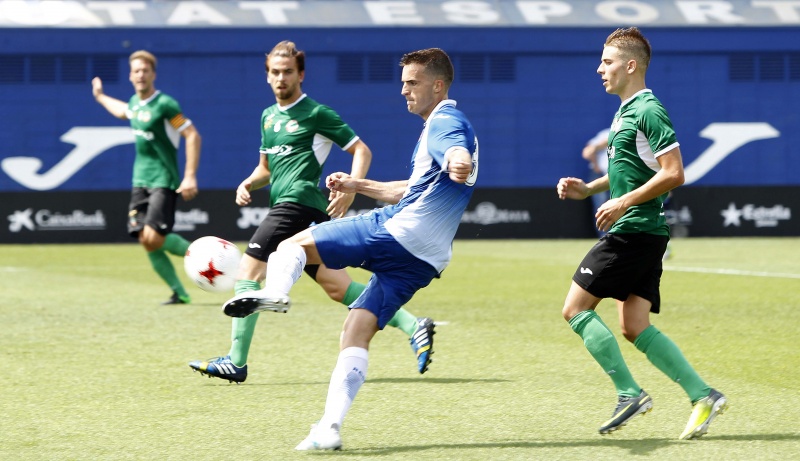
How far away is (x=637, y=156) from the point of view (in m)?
6.05

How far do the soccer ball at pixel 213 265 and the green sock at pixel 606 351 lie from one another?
2.10 m

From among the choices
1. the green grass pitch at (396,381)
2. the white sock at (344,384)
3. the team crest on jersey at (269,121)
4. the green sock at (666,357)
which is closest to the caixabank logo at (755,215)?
the green grass pitch at (396,381)

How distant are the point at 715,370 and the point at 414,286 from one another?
10.5 ft

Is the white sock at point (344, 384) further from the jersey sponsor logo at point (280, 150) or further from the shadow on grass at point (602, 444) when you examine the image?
the jersey sponsor logo at point (280, 150)

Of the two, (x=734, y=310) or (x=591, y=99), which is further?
(x=591, y=99)

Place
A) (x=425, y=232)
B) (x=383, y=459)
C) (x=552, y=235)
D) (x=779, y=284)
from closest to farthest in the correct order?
(x=383, y=459) → (x=425, y=232) → (x=779, y=284) → (x=552, y=235)

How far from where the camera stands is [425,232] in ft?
19.2

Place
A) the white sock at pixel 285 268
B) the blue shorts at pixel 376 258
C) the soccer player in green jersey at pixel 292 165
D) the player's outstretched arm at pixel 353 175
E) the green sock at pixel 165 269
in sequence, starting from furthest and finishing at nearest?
the green sock at pixel 165 269 → the soccer player in green jersey at pixel 292 165 → the player's outstretched arm at pixel 353 175 → the blue shorts at pixel 376 258 → the white sock at pixel 285 268

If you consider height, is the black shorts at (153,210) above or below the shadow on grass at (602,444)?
below

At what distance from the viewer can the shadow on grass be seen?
5.67m

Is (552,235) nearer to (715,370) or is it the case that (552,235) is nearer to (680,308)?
(680,308)

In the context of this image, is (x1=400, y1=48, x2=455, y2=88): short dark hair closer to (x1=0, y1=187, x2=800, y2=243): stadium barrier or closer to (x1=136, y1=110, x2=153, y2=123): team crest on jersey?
(x1=136, y1=110, x2=153, y2=123): team crest on jersey

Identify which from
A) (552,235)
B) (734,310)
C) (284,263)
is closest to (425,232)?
(284,263)

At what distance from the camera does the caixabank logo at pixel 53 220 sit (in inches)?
1009
